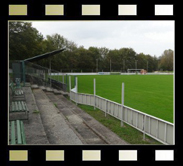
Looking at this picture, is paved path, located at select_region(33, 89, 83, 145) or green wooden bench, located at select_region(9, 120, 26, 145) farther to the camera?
paved path, located at select_region(33, 89, 83, 145)

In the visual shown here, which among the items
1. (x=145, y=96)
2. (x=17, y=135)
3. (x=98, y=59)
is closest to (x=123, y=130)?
(x=17, y=135)

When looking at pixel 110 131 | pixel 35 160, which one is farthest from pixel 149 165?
pixel 110 131

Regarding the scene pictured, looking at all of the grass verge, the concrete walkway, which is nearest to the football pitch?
the grass verge

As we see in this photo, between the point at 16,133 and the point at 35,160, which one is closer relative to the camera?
the point at 35,160

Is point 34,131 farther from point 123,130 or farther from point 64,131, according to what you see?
point 123,130

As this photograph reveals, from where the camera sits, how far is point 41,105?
8.98 metres

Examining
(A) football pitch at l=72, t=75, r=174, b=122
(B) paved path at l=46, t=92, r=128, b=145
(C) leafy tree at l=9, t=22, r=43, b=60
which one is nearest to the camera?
(B) paved path at l=46, t=92, r=128, b=145

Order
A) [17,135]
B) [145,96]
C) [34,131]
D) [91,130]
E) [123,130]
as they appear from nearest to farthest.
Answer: [17,135]
[34,131]
[123,130]
[91,130]
[145,96]

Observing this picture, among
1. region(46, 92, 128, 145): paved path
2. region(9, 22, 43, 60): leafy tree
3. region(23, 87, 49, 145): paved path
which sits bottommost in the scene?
region(46, 92, 128, 145): paved path

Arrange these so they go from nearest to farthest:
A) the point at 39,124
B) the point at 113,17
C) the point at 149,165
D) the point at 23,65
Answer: the point at 149,165
the point at 113,17
the point at 39,124
the point at 23,65

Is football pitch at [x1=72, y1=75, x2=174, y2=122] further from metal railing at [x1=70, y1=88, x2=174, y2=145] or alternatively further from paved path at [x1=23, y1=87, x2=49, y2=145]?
paved path at [x1=23, y1=87, x2=49, y2=145]

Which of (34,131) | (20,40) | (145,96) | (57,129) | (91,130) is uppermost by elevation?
(20,40)

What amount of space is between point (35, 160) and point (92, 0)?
2.36 meters
